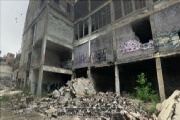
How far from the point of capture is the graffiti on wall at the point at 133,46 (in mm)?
9008

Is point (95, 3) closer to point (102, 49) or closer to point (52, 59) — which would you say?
point (102, 49)

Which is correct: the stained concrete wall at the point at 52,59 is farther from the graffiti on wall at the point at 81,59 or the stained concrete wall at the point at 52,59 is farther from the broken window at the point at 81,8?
the broken window at the point at 81,8

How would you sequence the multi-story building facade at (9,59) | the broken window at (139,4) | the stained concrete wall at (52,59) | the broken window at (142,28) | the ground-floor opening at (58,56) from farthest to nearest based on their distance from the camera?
the multi-story building facade at (9,59) → the stained concrete wall at (52,59) → the ground-floor opening at (58,56) → the broken window at (139,4) → the broken window at (142,28)

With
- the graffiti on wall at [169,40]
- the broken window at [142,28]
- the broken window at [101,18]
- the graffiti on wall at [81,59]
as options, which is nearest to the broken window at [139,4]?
the broken window at [142,28]

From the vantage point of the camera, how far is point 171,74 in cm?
1005

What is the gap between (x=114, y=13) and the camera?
11992mm

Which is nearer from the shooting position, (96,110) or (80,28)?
(96,110)

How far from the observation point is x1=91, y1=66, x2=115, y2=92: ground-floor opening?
12409 mm

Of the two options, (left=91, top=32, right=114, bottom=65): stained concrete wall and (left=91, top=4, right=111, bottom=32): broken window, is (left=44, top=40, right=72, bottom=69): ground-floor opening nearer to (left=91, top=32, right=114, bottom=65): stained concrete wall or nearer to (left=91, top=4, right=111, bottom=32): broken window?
(left=91, top=32, right=114, bottom=65): stained concrete wall

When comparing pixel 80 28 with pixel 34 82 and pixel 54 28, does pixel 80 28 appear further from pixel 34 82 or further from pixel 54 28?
pixel 34 82

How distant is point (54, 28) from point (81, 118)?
10692mm

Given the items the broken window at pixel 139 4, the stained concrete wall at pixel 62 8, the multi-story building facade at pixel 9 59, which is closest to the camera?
the broken window at pixel 139 4

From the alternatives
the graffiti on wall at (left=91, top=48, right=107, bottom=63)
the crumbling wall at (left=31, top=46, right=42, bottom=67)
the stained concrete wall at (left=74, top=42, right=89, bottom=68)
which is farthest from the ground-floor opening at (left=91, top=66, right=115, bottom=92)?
the crumbling wall at (left=31, top=46, right=42, bottom=67)

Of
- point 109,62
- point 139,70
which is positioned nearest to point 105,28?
point 109,62
